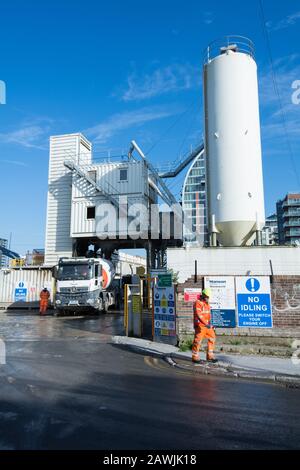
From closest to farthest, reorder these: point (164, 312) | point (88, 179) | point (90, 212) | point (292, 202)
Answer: point (164, 312), point (88, 179), point (90, 212), point (292, 202)

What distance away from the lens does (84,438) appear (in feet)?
14.9

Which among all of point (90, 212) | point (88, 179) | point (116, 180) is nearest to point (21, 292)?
point (90, 212)

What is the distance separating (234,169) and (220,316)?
19.9ft

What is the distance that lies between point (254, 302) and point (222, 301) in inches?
42.1

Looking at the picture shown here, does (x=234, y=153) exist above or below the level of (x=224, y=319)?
above

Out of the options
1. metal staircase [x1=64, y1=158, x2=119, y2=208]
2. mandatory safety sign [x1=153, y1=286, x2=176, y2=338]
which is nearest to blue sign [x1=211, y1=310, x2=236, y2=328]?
mandatory safety sign [x1=153, y1=286, x2=176, y2=338]

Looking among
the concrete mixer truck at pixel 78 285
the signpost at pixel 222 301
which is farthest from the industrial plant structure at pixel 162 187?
the concrete mixer truck at pixel 78 285

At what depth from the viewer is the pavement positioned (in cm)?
802

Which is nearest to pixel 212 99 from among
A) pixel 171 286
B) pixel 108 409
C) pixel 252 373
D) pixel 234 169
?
pixel 234 169

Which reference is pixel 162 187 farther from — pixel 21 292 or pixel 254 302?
pixel 254 302

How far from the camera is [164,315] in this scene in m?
12.6

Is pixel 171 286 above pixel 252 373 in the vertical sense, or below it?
above

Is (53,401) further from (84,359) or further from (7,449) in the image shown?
(84,359)
